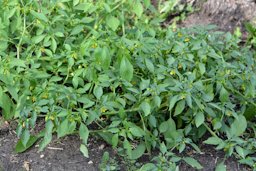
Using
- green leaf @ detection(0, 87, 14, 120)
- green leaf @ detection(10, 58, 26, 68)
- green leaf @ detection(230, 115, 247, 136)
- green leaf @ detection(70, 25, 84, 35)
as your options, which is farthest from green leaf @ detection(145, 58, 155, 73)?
green leaf @ detection(0, 87, 14, 120)

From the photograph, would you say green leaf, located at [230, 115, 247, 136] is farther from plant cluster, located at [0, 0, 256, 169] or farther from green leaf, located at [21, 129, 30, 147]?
green leaf, located at [21, 129, 30, 147]

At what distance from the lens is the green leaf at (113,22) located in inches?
148

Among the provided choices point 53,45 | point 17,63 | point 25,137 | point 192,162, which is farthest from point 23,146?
point 192,162

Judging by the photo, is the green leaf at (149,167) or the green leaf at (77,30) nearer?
the green leaf at (149,167)

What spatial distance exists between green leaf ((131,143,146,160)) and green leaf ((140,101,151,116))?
0.30 m

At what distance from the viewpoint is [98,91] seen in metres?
3.48

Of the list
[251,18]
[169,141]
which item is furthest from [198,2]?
[169,141]

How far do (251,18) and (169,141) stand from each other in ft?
7.07

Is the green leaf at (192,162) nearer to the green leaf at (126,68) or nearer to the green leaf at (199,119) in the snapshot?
the green leaf at (199,119)

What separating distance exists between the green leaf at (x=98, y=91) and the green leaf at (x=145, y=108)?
26cm

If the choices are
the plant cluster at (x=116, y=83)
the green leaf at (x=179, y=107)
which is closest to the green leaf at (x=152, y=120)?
the plant cluster at (x=116, y=83)

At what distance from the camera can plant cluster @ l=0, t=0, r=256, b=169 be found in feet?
11.3

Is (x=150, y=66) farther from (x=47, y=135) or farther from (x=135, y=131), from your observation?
(x=47, y=135)

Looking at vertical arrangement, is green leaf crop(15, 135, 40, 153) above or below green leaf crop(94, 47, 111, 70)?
below
